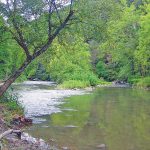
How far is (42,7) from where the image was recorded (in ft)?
56.2

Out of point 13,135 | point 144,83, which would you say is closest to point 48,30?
point 13,135

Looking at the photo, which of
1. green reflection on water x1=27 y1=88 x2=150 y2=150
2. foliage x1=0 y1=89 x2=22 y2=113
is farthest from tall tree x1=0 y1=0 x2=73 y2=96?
foliage x1=0 y1=89 x2=22 y2=113

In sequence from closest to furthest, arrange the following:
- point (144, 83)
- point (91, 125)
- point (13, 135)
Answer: point (13, 135) < point (91, 125) < point (144, 83)

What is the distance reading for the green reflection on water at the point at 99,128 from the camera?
15961 mm

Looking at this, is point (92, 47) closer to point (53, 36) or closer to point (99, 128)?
point (99, 128)

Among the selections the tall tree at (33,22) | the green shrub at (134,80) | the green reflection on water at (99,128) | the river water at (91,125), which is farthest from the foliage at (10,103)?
the green shrub at (134,80)

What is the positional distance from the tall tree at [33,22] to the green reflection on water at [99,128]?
143 inches

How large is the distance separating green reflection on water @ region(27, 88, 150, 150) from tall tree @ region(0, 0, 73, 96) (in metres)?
3.64

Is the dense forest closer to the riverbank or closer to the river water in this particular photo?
the riverbank

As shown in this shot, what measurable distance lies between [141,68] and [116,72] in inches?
332

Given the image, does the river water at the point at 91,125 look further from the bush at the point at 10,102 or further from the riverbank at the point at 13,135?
the bush at the point at 10,102

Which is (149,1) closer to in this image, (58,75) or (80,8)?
(58,75)

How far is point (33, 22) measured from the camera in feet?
57.5

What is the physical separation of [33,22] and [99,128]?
628 centimetres
